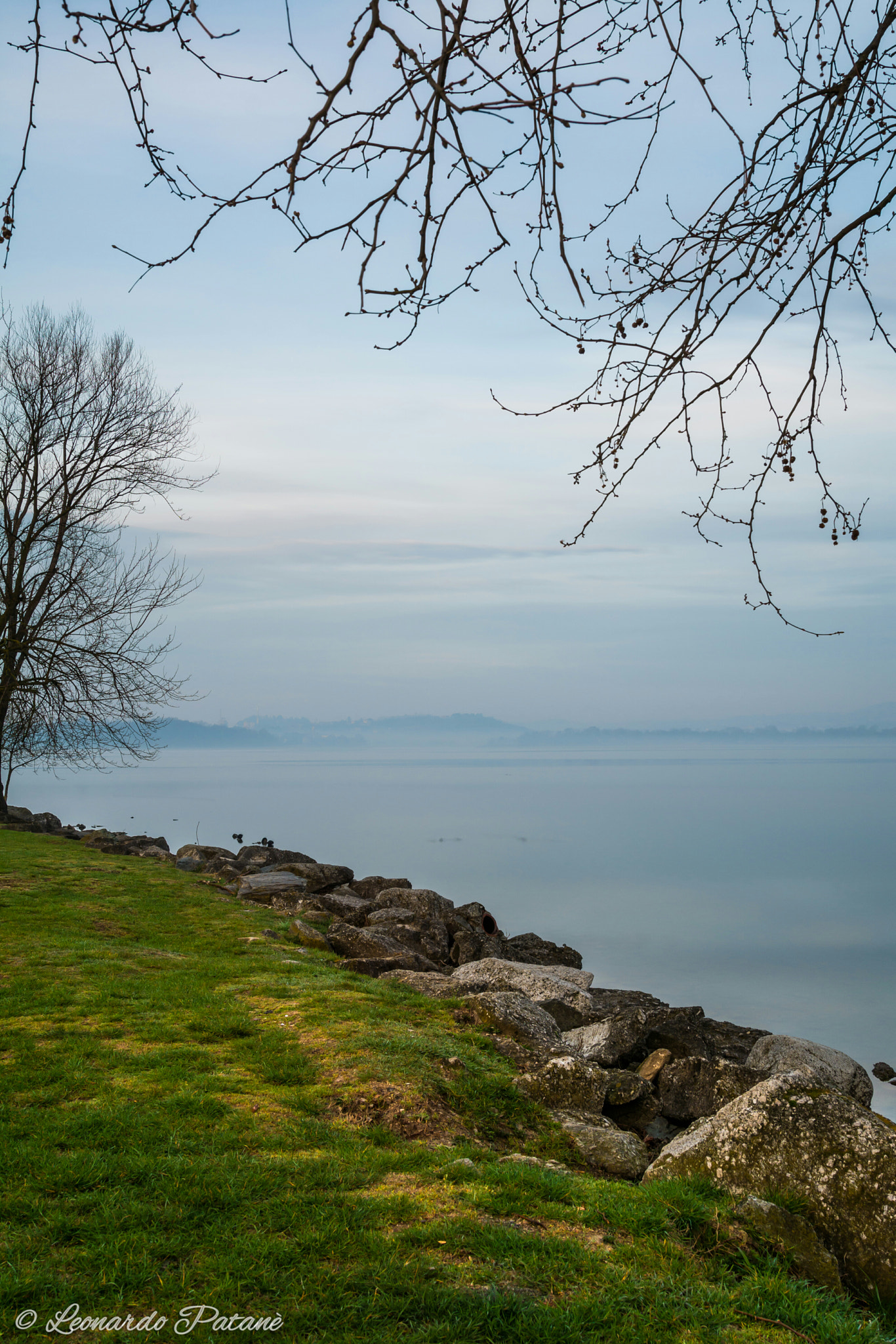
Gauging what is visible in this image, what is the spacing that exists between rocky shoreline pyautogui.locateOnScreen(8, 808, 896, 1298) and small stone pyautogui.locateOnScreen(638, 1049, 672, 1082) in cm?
1

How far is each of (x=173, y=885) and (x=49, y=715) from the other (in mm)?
9852

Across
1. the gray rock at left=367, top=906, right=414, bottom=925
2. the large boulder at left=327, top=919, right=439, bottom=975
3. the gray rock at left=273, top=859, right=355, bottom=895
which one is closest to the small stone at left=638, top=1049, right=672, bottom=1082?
the large boulder at left=327, top=919, right=439, bottom=975

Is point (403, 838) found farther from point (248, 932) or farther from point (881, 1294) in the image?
point (881, 1294)

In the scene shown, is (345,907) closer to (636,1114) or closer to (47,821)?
(636,1114)

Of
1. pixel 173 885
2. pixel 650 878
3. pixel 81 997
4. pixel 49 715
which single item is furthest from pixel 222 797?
pixel 81 997

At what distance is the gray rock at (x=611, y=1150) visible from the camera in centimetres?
497

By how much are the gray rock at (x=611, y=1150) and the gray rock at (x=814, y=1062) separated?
3.58 metres

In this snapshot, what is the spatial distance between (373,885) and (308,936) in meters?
6.14

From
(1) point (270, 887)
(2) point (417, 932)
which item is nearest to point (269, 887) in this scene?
(1) point (270, 887)

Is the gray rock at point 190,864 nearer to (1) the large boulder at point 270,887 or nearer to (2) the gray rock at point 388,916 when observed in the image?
(1) the large boulder at point 270,887

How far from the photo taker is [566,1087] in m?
6.06

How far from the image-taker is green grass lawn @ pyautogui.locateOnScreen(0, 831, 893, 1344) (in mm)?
3135

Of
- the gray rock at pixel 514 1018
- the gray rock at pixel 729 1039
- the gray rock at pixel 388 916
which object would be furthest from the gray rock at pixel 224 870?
the gray rock at pixel 514 1018

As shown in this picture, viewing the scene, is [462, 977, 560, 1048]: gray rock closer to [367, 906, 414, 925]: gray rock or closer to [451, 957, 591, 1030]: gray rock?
[451, 957, 591, 1030]: gray rock
